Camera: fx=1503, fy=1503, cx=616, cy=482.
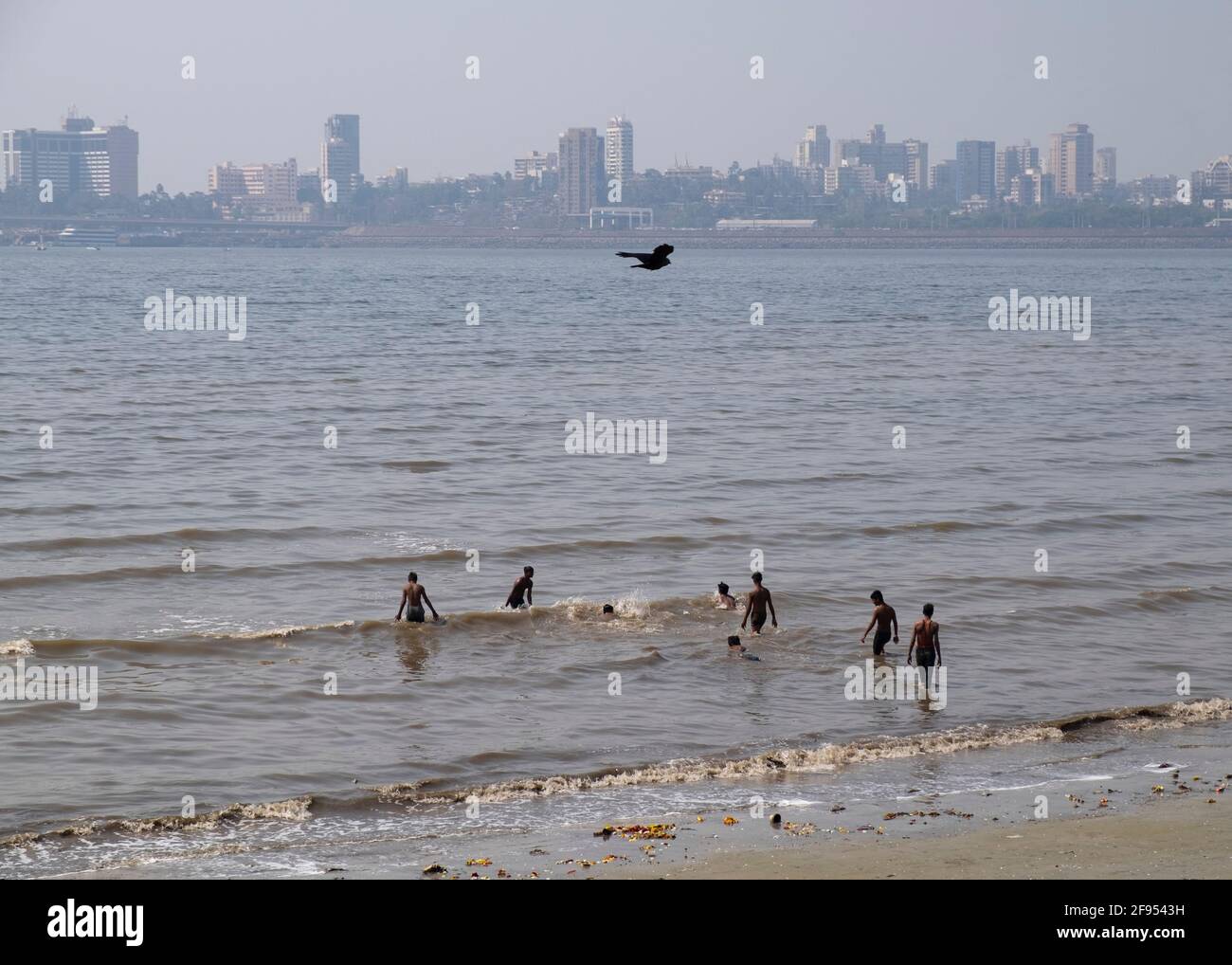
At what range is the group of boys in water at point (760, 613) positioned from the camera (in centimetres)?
2184

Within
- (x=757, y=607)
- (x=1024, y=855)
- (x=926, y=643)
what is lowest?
(x=1024, y=855)

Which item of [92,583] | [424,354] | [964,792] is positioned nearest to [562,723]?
[964,792]

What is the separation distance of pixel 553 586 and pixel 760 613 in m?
4.72

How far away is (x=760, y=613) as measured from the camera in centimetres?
2388

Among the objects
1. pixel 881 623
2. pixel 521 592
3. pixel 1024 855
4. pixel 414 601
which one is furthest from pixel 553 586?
pixel 1024 855

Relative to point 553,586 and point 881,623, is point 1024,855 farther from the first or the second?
point 553,586

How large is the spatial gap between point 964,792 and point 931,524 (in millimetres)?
16998

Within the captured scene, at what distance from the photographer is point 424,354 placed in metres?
73.2

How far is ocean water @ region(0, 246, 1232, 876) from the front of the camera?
17188 mm

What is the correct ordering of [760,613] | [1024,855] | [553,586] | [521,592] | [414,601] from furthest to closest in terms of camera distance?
[553,586]
[521,592]
[414,601]
[760,613]
[1024,855]

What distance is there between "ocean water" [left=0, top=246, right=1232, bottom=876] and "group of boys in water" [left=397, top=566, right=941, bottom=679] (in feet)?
0.97

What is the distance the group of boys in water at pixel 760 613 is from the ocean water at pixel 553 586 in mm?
296
